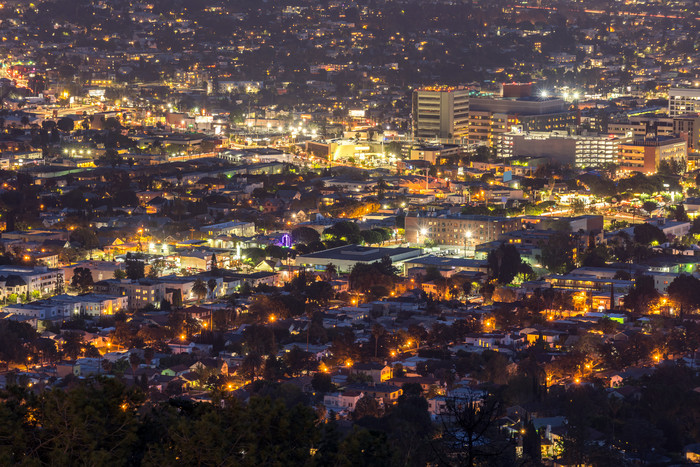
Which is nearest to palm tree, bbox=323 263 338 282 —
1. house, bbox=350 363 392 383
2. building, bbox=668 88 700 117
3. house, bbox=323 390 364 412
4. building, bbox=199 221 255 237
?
building, bbox=199 221 255 237

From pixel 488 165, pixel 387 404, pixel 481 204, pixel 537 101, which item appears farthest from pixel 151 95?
pixel 387 404

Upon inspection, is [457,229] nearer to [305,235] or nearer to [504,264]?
[305,235]

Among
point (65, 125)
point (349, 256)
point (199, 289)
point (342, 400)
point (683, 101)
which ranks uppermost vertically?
point (683, 101)

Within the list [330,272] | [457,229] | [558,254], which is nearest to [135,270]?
[330,272]

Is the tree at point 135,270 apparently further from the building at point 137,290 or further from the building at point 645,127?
the building at point 645,127

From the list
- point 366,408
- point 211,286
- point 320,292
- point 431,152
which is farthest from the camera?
point 431,152

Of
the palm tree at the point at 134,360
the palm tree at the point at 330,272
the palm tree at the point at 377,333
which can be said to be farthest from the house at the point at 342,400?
the palm tree at the point at 330,272

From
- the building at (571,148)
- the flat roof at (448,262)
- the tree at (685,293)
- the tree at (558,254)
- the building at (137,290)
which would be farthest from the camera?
the building at (571,148)
